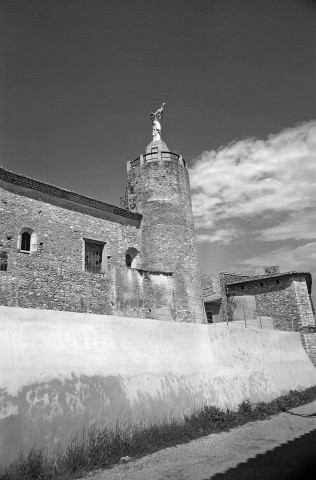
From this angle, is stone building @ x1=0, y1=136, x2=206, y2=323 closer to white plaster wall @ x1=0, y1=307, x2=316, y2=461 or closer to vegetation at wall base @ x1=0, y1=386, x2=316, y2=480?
white plaster wall @ x1=0, y1=307, x2=316, y2=461

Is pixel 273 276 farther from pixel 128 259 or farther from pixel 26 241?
pixel 26 241

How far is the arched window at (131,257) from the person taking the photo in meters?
17.4

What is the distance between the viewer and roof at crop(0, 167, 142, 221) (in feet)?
45.2

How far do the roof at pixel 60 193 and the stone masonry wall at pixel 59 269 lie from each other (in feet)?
1.65

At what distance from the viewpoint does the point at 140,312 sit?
46.7 ft

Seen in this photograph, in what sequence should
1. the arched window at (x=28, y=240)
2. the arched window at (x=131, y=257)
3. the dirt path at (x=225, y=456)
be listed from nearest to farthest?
the dirt path at (x=225, y=456) < the arched window at (x=28, y=240) < the arched window at (x=131, y=257)

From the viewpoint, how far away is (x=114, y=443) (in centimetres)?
775

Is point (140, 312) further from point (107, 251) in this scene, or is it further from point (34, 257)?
point (34, 257)

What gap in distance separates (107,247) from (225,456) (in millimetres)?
10570

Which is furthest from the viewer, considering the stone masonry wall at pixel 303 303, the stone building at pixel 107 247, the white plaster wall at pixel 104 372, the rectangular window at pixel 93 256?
the stone masonry wall at pixel 303 303

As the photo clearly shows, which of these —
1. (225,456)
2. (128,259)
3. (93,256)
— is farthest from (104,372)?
(128,259)

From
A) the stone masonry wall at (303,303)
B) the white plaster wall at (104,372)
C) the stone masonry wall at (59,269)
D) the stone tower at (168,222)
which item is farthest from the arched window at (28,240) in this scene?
the stone masonry wall at (303,303)

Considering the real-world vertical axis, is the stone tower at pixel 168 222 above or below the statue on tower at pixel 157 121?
below

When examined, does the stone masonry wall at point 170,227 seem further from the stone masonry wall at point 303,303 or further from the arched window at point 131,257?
the stone masonry wall at point 303,303
